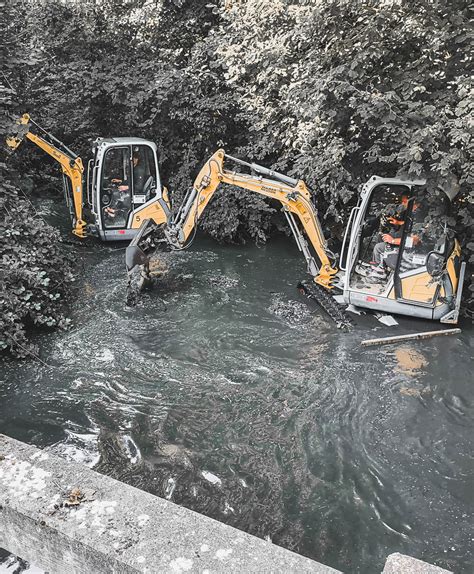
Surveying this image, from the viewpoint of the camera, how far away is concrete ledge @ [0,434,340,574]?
1.62 m

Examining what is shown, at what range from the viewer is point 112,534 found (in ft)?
5.51

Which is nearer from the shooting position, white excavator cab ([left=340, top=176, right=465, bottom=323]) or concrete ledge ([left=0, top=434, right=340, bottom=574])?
concrete ledge ([left=0, top=434, right=340, bottom=574])

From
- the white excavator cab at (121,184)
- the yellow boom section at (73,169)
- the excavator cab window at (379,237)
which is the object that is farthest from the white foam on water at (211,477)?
the yellow boom section at (73,169)

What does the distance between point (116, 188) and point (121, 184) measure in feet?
0.40

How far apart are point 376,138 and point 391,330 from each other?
8.79 feet

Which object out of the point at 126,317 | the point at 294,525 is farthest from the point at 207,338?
the point at 294,525

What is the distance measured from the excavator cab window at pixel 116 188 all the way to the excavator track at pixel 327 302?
3.97 m

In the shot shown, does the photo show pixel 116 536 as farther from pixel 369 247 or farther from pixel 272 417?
pixel 369 247

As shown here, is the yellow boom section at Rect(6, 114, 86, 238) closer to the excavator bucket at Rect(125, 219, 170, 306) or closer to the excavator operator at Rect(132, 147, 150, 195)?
the excavator operator at Rect(132, 147, 150, 195)

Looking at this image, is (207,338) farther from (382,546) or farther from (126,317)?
(382,546)

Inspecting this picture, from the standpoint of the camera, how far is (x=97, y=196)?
9695 millimetres

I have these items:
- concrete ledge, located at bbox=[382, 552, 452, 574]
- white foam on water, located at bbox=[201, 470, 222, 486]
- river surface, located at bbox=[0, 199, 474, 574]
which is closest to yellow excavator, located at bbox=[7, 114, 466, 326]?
river surface, located at bbox=[0, 199, 474, 574]

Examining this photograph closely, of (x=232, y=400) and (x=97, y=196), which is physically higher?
(x=97, y=196)

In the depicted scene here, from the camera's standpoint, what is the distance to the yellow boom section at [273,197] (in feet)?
24.3
